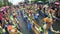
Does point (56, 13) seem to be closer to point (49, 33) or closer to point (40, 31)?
point (40, 31)

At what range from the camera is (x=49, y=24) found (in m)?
6.64

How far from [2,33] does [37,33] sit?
170 cm

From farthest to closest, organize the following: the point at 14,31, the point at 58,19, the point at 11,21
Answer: the point at 58,19, the point at 11,21, the point at 14,31

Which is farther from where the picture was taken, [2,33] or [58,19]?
[58,19]

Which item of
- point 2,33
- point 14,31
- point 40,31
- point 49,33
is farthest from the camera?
point 40,31

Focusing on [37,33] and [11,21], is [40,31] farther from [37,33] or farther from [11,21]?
[11,21]

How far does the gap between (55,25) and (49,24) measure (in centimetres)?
414

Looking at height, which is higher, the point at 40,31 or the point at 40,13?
the point at 40,31

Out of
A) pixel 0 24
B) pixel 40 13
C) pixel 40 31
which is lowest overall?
pixel 40 13

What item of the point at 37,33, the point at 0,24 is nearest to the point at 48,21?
the point at 0,24

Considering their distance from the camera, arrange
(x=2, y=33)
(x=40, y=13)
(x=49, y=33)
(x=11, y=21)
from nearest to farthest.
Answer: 1. (x=49, y=33)
2. (x=2, y=33)
3. (x=11, y=21)
4. (x=40, y=13)

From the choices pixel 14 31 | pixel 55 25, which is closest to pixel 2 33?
pixel 14 31

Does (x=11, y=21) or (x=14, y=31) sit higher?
(x=14, y=31)

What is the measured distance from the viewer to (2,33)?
25.3ft
